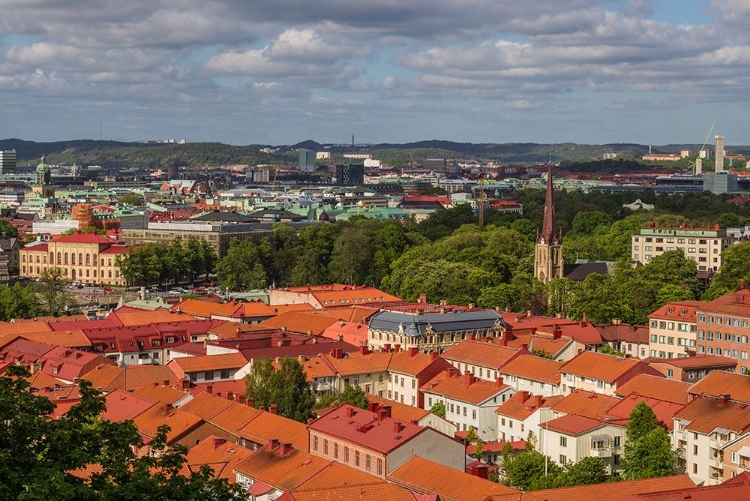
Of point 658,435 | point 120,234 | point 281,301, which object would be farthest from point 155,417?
point 120,234

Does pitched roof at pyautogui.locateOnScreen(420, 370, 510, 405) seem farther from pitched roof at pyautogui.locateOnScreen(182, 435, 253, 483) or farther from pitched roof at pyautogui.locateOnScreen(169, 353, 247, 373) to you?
pitched roof at pyautogui.locateOnScreen(182, 435, 253, 483)

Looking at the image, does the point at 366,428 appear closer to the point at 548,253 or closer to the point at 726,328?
the point at 726,328

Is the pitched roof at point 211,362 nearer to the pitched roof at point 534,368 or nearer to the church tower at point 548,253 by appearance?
the pitched roof at point 534,368

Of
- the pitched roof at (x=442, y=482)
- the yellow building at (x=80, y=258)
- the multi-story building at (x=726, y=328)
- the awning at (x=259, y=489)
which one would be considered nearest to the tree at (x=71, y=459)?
the pitched roof at (x=442, y=482)

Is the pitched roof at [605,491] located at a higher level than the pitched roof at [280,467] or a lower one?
higher

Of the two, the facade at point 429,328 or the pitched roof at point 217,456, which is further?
the facade at point 429,328

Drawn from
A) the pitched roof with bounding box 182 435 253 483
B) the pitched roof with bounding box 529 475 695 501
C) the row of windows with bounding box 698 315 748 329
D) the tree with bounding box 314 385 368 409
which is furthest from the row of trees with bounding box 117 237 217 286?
the pitched roof with bounding box 529 475 695 501

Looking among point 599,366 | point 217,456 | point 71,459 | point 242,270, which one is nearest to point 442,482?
point 217,456
